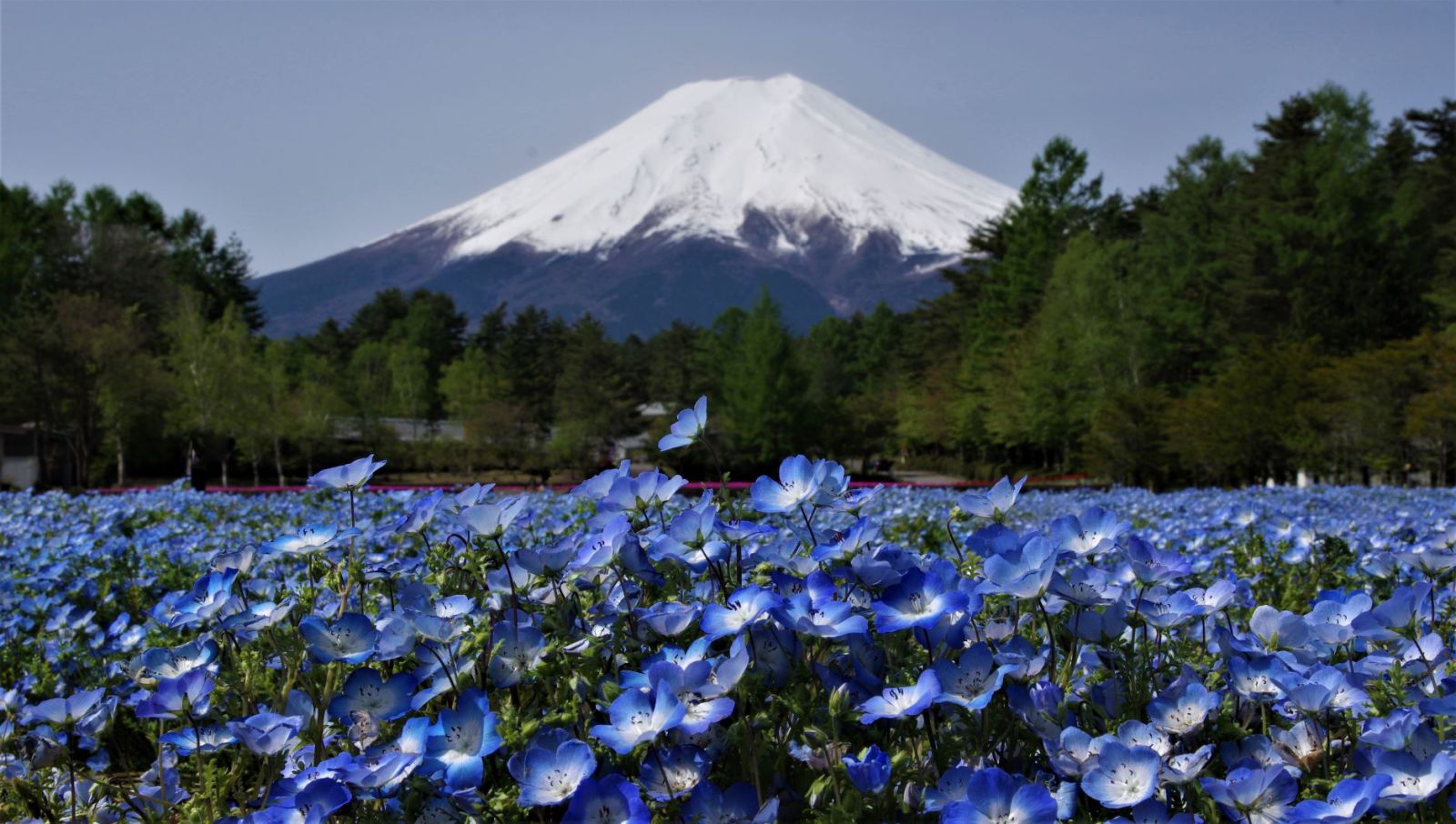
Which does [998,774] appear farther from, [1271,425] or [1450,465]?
[1271,425]

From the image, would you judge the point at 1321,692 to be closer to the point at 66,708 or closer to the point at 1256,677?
the point at 1256,677

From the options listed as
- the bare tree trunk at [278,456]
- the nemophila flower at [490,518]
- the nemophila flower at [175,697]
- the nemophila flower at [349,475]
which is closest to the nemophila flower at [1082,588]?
the nemophila flower at [490,518]

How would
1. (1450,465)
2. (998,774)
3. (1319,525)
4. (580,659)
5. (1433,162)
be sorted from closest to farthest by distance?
(998,774) < (580,659) < (1319,525) < (1450,465) < (1433,162)

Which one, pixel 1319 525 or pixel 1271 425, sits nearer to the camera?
pixel 1319 525

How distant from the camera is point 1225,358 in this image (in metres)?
38.2

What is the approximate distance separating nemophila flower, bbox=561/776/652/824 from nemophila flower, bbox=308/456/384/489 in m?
0.75

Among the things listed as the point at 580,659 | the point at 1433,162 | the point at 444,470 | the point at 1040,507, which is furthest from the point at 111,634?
the point at 1433,162

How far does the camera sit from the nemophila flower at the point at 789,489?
1.70 meters

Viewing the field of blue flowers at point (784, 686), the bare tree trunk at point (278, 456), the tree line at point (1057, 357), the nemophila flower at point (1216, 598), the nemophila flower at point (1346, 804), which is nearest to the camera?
the nemophila flower at point (1346, 804)

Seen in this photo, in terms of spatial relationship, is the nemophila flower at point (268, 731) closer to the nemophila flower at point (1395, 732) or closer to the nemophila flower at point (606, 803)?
the nemophila flower at point (606, 803)

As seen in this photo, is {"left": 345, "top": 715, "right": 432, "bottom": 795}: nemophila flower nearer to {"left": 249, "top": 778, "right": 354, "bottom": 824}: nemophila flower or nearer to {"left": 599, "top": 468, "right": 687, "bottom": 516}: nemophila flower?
{"left": 249, "top": 778, "right": 354, "bottom": 824}: nemophila flower

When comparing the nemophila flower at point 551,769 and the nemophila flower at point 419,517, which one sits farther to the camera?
the nemophila flower at point 419,517

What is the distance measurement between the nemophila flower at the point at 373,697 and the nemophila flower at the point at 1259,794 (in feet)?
3.52

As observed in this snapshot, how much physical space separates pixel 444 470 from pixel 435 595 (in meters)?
47.4
